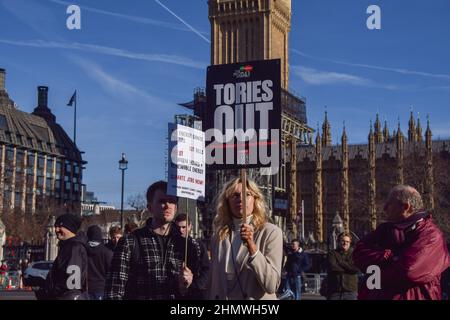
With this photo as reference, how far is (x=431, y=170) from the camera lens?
63.8 m

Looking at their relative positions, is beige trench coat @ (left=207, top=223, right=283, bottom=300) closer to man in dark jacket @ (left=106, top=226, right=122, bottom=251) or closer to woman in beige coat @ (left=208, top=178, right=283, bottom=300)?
woman in beige coat @ (left=208, top=178, right=283, bottom=300)

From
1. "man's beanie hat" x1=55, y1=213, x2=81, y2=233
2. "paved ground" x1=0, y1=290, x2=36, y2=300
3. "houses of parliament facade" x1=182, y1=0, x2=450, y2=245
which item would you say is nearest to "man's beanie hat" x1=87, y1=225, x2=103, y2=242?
"man's beanie hat" x1=55, y1=213, x2=81, y2=233

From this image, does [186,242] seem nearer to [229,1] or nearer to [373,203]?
[373,203]

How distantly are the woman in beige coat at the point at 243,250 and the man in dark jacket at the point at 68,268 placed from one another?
1.21 meters

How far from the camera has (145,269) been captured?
207 inches

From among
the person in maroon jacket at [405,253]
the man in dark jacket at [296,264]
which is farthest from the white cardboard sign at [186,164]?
the man in dark jacket at [296,264]

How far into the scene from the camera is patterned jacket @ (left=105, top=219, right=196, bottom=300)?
5.19 meters

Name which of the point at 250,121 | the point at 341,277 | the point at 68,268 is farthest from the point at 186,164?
the point at 341,277

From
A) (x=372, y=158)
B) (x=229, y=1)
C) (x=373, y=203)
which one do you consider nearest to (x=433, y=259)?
(x=373, y=203)

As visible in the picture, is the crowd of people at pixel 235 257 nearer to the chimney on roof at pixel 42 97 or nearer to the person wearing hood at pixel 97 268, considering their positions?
the person wearing hood at pixel 97 268

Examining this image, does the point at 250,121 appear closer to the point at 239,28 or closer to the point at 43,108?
the point at 239,28

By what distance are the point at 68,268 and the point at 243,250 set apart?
154cm

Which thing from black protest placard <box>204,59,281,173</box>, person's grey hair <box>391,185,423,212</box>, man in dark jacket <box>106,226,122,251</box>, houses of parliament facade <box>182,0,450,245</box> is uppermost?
houses of parliament facade <box>182,0,450,245</box>

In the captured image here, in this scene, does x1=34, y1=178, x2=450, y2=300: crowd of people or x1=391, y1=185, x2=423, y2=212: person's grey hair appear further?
x1=391, y1=185, x2=423, y2=212: person's grey hair
